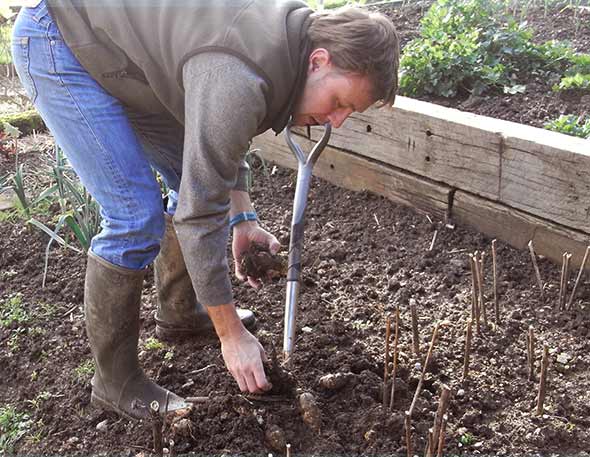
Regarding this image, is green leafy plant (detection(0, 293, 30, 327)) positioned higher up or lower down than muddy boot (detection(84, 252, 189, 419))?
lower down

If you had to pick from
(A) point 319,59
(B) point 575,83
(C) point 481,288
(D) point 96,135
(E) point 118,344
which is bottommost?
(E) point 118,344

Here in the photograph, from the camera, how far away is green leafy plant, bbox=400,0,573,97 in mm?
3818

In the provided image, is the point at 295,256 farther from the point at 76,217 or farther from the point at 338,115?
the point at 76,217

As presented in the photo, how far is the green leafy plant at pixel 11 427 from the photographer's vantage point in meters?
2.39

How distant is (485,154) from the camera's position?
309 centimetres

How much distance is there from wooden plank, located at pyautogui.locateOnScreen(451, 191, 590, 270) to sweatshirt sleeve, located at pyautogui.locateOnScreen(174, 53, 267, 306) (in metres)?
1.59

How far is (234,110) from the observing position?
68.5 inches

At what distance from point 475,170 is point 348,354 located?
3.60 feet

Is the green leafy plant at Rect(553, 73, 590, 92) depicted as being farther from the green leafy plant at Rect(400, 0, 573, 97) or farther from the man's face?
the man's face

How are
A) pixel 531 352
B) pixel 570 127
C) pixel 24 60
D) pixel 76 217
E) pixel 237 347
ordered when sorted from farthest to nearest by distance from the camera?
pixel 76 217 → pixel 570 127 → pixel 531 352 → pixel 24 60 → pixel 237 347

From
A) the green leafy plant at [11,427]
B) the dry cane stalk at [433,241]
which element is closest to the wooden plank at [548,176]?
the dry cane stalk at [433,241]

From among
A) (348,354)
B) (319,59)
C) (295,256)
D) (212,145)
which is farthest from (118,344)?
(319,59)

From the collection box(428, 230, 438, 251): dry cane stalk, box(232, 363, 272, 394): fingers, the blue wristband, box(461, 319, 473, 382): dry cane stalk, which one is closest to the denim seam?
the blue wristband

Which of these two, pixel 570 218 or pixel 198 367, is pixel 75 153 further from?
pixel 570 218
